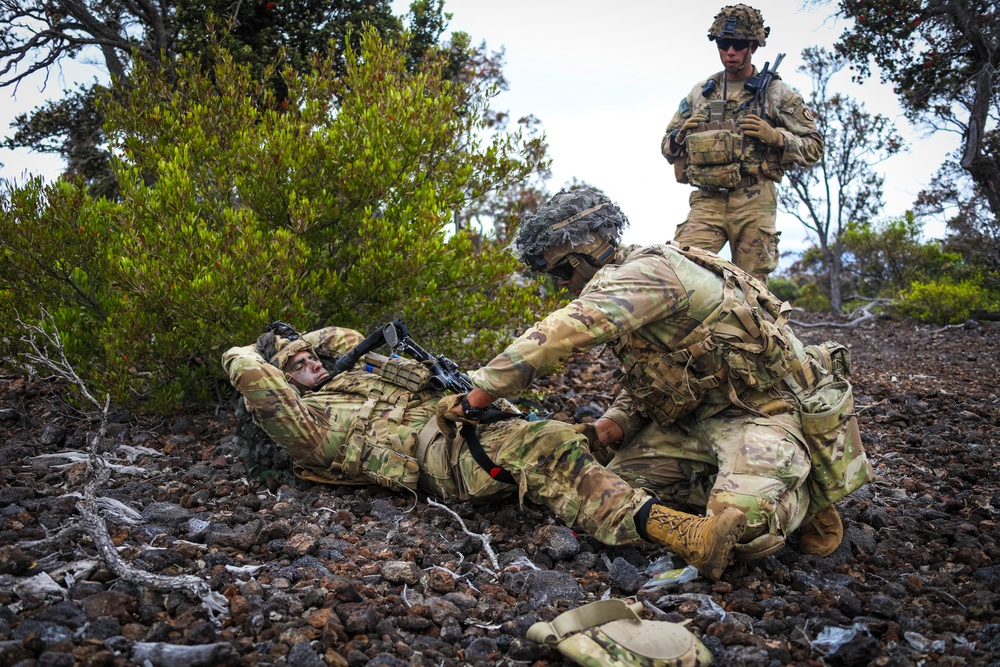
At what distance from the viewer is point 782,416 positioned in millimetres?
3086

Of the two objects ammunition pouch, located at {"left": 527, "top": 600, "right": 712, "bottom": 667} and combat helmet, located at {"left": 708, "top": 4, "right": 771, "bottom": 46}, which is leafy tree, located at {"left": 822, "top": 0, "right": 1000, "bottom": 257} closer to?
combat helmet, located at {"left": 708, "top": 4, "right": 771, "bottom": 46}

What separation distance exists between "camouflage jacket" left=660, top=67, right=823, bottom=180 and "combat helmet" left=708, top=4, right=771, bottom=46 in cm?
35

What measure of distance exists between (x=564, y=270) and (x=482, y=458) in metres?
0.91

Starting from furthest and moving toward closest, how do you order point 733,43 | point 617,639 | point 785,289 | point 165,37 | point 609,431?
point 785,289 < point 165,37 < point 733,43 < point 609,431 < point 617,639

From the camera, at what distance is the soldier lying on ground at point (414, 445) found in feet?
9.82

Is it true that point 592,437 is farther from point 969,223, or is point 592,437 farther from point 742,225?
point 969,223

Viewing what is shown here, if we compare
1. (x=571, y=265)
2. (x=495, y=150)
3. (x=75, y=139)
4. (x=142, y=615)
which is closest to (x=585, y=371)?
(x=495, y=150)

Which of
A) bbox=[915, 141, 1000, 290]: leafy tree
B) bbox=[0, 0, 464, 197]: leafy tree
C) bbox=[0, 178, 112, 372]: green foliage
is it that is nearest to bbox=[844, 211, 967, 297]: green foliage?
bbox=[915, 141, 1000, 290]: leafy tree

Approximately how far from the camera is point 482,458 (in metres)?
3.25

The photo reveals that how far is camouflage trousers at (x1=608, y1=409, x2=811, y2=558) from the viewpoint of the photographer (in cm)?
270

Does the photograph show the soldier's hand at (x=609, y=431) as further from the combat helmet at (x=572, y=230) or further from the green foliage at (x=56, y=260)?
the green foliage at (x=56, y=260)

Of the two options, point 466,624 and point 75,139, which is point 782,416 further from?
point 75,139

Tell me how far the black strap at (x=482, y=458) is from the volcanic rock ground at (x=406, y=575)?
0.20 m

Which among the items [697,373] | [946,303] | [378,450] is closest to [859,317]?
[946,303]
